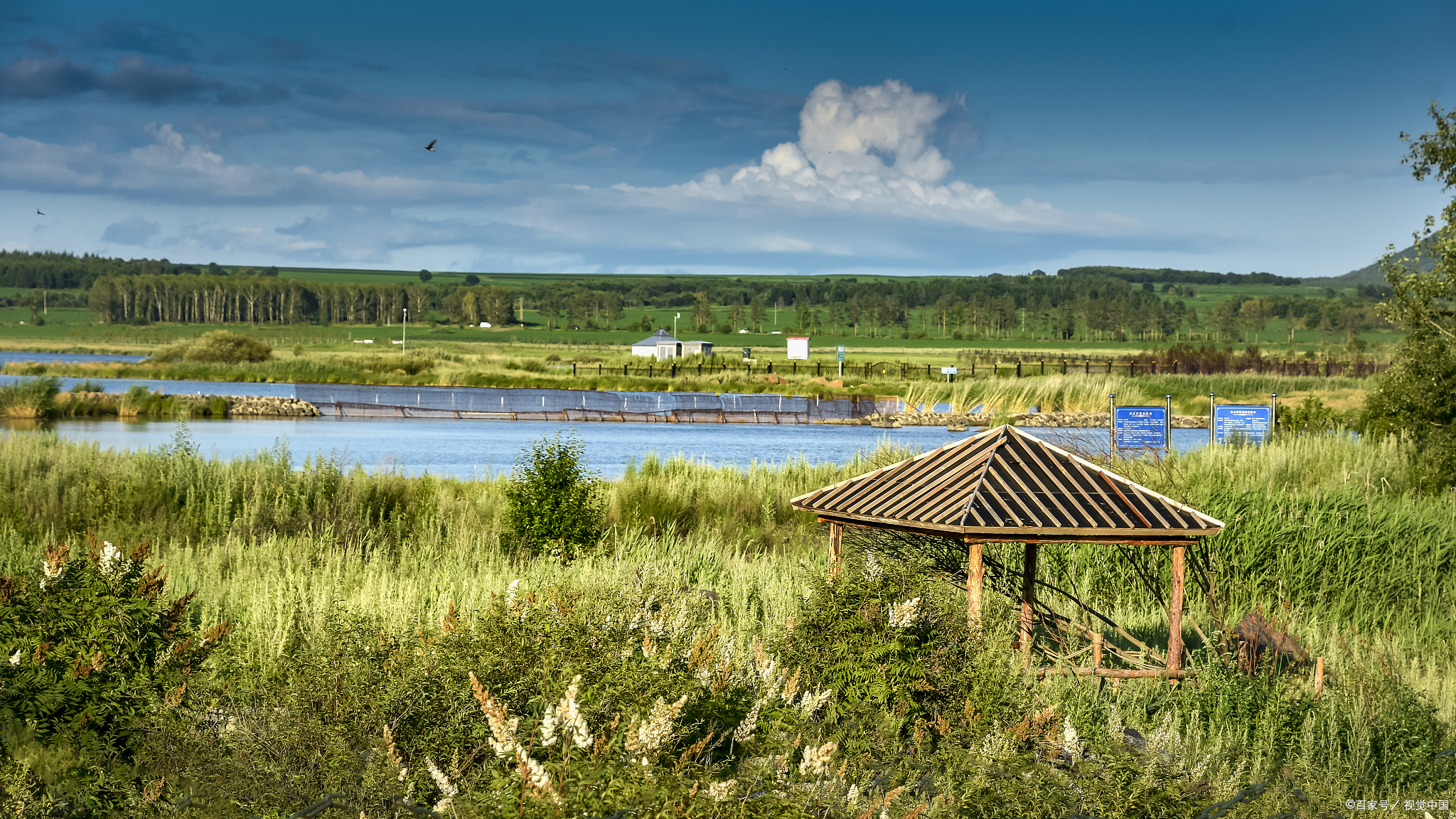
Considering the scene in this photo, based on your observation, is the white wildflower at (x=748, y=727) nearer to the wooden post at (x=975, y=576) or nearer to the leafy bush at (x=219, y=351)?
the wooden post at (x=975, y=576)

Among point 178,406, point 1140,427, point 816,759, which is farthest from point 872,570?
point 178,406

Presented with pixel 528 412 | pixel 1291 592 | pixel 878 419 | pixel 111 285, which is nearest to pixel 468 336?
pixel 111 285

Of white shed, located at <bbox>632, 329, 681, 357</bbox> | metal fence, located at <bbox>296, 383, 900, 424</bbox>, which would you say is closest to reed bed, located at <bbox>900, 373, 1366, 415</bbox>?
metal fence, located at <bbox>296, 383, 900, 424</bbox>

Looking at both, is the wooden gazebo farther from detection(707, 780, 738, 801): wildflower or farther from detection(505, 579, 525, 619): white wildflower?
detection(707, 780, 738, 801): wildflower

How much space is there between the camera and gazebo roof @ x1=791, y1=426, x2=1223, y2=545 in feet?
19.8

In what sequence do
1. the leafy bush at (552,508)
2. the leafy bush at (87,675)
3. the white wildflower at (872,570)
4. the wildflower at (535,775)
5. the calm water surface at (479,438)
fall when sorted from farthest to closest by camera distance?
the calm water surface at (479,438) < the leafy bush at (552,508) < the white wildflower at (872,570) < the leafy bush at (87,675) < the wildflower at (535,775)

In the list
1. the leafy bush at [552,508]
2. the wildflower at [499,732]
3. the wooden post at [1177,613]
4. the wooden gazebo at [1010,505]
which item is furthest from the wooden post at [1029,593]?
the leafy bush at [552,508]

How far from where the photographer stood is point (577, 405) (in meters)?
60.3

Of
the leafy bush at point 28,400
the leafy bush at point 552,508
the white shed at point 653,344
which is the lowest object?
the leafy bush at point 28,400

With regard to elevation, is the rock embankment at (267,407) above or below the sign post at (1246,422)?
below

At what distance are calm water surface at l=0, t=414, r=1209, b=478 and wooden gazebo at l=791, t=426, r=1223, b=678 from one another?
20259mm

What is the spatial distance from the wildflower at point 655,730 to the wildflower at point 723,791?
21 cm

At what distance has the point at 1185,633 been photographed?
10352 millimetres

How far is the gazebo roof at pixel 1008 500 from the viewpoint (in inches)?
237
